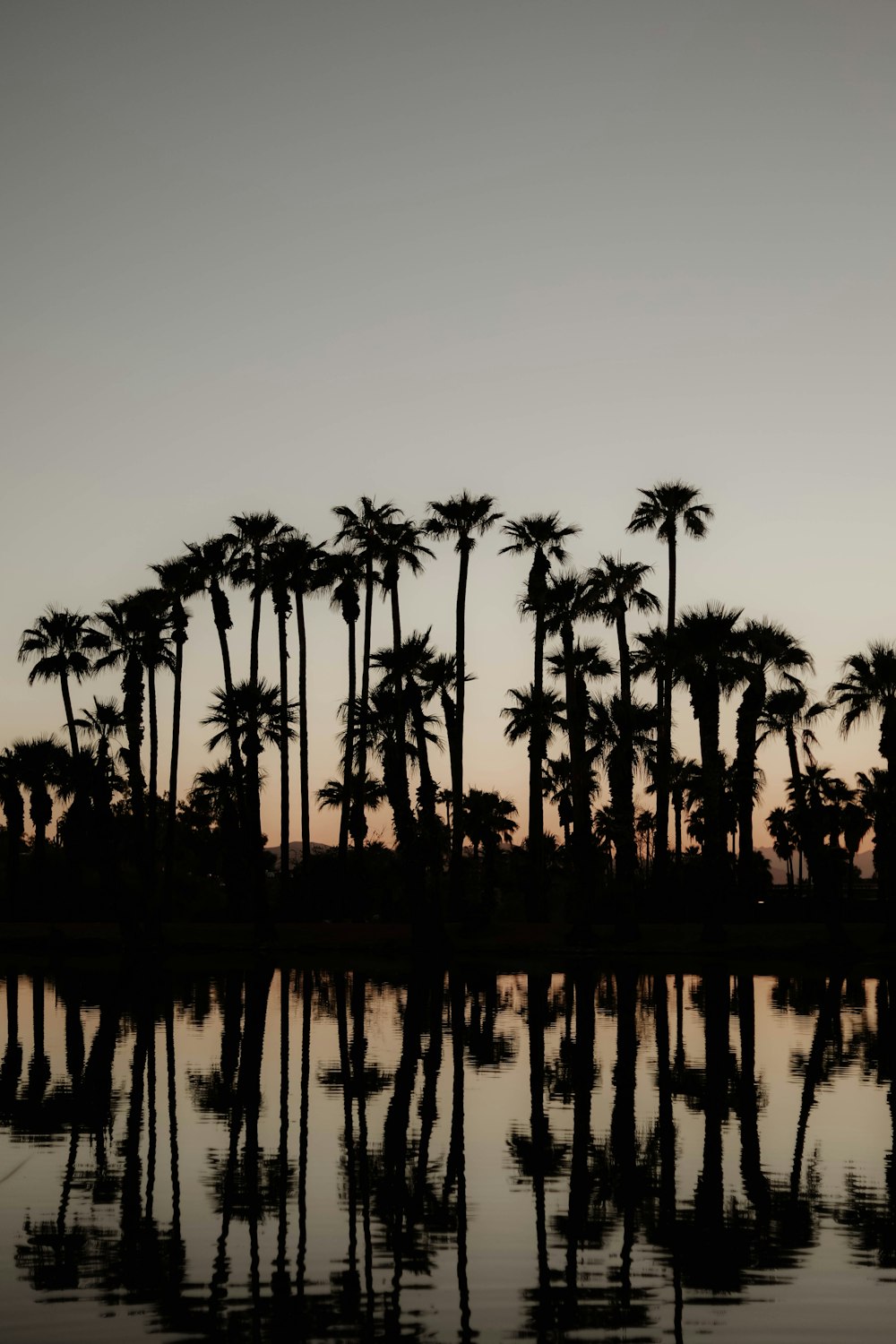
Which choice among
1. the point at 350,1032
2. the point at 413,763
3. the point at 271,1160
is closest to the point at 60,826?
the point at 413,763

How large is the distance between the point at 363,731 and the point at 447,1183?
40.7 meters

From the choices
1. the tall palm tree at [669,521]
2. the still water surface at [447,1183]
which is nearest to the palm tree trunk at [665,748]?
the tall palm tree at [669,521]

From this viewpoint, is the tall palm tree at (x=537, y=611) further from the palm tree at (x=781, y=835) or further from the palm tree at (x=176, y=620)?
the palm tree at (x=781, y=835)

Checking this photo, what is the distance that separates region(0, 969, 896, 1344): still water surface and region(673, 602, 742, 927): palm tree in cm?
2446

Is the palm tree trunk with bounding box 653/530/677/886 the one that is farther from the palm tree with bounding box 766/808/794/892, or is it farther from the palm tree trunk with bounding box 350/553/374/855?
the palm tree with bounding box 766/808/794/892

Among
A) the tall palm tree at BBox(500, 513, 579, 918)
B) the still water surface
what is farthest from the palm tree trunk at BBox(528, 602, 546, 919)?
the still water surface

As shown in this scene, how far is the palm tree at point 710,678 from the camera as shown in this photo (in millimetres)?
51406

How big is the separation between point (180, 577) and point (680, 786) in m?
32.5

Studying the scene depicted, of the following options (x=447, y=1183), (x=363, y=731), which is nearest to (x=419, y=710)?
(x=363, y=731)

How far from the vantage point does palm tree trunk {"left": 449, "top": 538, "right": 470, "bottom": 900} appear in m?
59.8

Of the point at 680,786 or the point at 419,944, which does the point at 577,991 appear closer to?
the point at 419,944

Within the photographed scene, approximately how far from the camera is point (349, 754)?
57250mm

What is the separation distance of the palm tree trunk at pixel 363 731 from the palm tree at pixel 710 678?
1173 centimetres

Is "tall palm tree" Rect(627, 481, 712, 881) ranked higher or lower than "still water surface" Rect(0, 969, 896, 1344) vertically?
higher
